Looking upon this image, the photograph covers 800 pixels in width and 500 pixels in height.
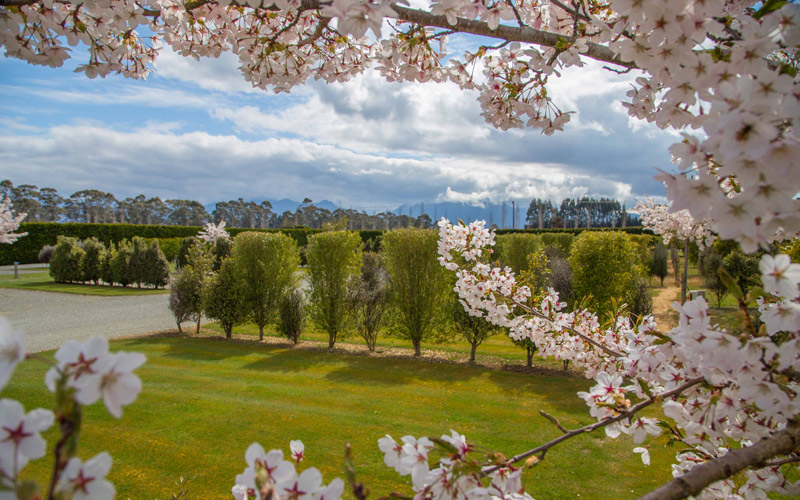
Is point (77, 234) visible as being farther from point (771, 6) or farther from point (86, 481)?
point (771, 6)

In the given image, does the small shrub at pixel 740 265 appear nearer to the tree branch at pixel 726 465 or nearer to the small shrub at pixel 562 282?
the small shrub at pixel 562 282

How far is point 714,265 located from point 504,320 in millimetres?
15261

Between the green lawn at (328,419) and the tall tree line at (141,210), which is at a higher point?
the tall tree line at (141,210)

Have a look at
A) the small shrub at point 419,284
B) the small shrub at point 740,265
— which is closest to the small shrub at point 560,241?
the small shrub at point 740,265

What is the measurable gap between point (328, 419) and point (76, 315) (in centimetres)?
1141

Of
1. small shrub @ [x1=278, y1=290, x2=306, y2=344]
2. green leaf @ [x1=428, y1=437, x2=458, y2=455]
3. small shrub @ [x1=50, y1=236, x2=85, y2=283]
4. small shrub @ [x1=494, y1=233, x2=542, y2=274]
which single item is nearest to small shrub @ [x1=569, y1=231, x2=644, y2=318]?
small shrub @ [x1=494, y1=233, x2=542, y2=274]

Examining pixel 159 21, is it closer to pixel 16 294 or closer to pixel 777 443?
→ pixel 777 443

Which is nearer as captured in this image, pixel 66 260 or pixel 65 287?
pixel 65 287

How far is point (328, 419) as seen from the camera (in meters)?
6.32

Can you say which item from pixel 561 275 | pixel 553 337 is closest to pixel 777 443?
pixel 553 337

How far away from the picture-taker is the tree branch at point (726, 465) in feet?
2.78

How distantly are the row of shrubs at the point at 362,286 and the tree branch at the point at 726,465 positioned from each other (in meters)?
8.48

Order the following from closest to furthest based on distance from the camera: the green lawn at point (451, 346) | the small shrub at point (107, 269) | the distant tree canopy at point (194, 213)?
the green lawn at point (451, 346)
the small shrub at point (107, 269)
the distant tree canopy at point (194, 213)

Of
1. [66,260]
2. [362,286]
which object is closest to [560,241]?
[362,286]
